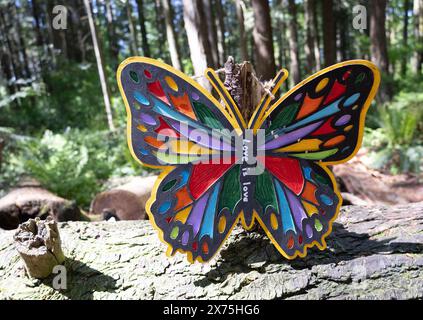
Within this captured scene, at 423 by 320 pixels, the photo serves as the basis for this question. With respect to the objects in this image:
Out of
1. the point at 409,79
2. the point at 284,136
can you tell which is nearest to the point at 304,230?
the point at 284,136

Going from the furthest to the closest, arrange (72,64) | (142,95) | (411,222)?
(72,64), (411,222), (142,95)

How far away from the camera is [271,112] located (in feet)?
7.55

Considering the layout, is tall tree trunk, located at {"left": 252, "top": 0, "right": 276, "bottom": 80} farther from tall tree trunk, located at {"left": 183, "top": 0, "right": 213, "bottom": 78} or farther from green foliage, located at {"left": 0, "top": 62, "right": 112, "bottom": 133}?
green foliage, located at {"left": 0, "top": 62, "right": 112, "bottom": 133}

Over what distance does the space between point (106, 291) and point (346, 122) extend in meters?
1.76

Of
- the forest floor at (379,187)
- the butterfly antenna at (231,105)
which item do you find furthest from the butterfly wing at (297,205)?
the forest floor at (379,187)

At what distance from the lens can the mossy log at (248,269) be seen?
86.0 inches

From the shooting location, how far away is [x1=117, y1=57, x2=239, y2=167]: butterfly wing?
85.9 inches

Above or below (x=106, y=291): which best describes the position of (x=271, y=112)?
above

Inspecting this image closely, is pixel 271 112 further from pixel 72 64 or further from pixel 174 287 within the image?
pixel 72 64

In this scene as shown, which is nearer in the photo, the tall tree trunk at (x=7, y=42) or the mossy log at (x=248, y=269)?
the mossy log at (x=248, y=269)

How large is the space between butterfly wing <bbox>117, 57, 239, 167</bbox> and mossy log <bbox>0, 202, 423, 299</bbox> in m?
0.70

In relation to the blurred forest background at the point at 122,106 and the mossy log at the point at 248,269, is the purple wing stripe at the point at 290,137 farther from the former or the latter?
the blurred forest background at the point at 122,106

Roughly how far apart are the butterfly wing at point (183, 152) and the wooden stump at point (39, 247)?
2.08 feet

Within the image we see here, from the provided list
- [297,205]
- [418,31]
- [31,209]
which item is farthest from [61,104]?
[297,205]
